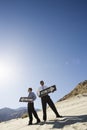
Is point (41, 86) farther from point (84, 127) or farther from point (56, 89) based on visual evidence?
point (84, 127)

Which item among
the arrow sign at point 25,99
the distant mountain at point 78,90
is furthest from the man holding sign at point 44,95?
the distant mountain at point 78,90

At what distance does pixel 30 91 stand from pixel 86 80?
20460mm

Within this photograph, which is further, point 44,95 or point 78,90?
point 78,90

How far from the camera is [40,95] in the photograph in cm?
1331

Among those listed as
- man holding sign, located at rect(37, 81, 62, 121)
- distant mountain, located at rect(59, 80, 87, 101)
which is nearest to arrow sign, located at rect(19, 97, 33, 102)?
man holding sign, located at rect(37, 81, 62, 121)

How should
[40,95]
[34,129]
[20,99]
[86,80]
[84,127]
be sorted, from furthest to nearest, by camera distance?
1. [86,80]
2. [20,99]
3. [40,95]
4. [34,129]
5. [84,127]

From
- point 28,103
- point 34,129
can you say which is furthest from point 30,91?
point 34,129

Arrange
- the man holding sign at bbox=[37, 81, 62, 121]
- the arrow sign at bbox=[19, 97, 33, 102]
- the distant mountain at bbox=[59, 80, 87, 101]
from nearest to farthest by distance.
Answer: the man holding sign at bbox=[37, 81, 62, 121] → the arrow sign at bbox=[19, 97, 33, 102] → the distant mountain at bbox=[59, 80, 87, 101]

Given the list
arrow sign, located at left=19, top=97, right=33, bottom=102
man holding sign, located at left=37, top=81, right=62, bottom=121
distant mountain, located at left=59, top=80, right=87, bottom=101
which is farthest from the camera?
distant mountain, located at left=59, top=80, right=87, bottom=101

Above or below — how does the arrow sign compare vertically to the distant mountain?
below

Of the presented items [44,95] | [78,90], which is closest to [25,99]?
[44,95]

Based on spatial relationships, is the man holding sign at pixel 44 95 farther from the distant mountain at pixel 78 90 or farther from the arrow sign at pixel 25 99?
the distant mountain at pixel 78 90

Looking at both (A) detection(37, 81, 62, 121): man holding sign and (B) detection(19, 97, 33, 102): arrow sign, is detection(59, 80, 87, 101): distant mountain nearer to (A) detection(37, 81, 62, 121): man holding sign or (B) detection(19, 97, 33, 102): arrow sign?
(B) detection(19, 97, 33, 102): arrow sign

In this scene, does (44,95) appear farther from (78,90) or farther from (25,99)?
(78,90)
